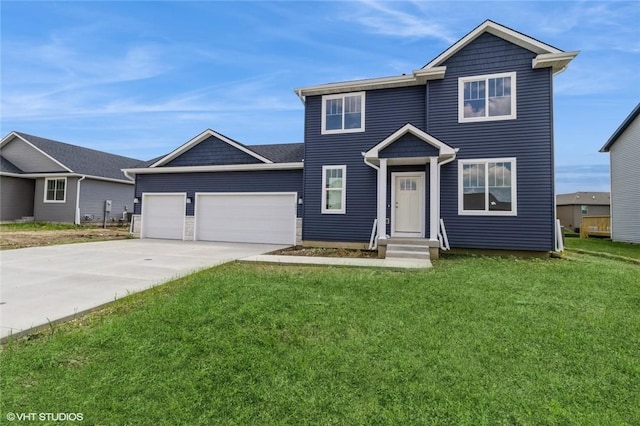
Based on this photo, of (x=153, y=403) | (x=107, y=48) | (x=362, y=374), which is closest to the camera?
(x=153, y=403)

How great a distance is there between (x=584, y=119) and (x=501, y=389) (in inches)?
918

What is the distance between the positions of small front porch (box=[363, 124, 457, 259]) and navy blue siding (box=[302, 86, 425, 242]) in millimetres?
822

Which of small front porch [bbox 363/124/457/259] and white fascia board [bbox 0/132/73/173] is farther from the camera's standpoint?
white fascia board [bbox 0/132/73/173]

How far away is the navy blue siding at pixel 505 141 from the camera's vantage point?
9.52m

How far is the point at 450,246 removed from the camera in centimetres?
1019

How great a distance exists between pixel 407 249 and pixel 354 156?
4051mm

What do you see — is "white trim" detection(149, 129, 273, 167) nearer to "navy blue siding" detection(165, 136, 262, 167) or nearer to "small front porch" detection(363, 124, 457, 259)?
"navy blue siding" detection(165, 136, 262, 167)

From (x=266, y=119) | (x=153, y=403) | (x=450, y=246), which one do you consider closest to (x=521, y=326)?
(x=153, y=403)

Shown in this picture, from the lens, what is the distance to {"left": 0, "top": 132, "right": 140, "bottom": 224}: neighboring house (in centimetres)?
1995

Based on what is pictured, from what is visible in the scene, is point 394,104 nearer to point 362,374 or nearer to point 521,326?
point 521,326

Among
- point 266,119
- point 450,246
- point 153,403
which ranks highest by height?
point 266,119

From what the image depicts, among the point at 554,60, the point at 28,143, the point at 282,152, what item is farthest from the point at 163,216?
the point at 554,60

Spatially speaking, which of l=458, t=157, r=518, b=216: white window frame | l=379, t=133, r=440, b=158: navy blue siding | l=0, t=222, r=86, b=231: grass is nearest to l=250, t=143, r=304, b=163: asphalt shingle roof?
l=379, t=133, r=440, b=158: navy blue siding

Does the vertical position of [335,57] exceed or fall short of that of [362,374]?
it exceeds it
